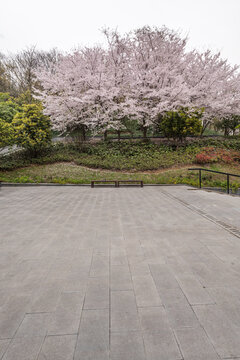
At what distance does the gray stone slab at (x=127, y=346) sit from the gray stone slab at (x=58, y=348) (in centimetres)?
41

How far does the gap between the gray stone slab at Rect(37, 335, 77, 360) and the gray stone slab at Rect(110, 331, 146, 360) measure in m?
0.41

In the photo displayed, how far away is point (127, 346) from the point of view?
190cm

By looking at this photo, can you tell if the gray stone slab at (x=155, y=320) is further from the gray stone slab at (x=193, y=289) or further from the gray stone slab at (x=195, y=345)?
the gray stone slab at (x=193, y=289)

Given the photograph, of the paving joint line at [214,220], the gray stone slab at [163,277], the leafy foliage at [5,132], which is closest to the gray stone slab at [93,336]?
the gray stone slab at [163,277]

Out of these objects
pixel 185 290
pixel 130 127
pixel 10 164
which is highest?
pixel 130 127

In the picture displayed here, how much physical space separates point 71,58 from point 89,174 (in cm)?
1405

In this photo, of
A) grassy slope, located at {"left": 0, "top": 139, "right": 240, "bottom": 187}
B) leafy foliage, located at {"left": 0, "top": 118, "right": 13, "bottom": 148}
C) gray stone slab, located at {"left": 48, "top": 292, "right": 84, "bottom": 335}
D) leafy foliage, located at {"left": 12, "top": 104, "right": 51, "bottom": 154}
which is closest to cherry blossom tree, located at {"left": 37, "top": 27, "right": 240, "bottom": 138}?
leafy foliage, located at {"left": 12, "top": 104, "right": 51, "bottom": 154}

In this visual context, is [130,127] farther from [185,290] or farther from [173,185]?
[185,290]

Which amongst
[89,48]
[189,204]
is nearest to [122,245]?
[189,204]

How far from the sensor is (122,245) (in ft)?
13.5

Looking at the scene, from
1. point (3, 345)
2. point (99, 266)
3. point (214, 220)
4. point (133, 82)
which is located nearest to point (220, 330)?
point (99, 266)

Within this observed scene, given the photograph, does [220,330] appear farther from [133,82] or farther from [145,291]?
[133,82]

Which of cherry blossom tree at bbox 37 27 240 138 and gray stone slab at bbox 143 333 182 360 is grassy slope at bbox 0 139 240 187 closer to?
cherry blossom tree at bbox 37 27 240 138

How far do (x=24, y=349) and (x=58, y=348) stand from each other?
0.33 m
